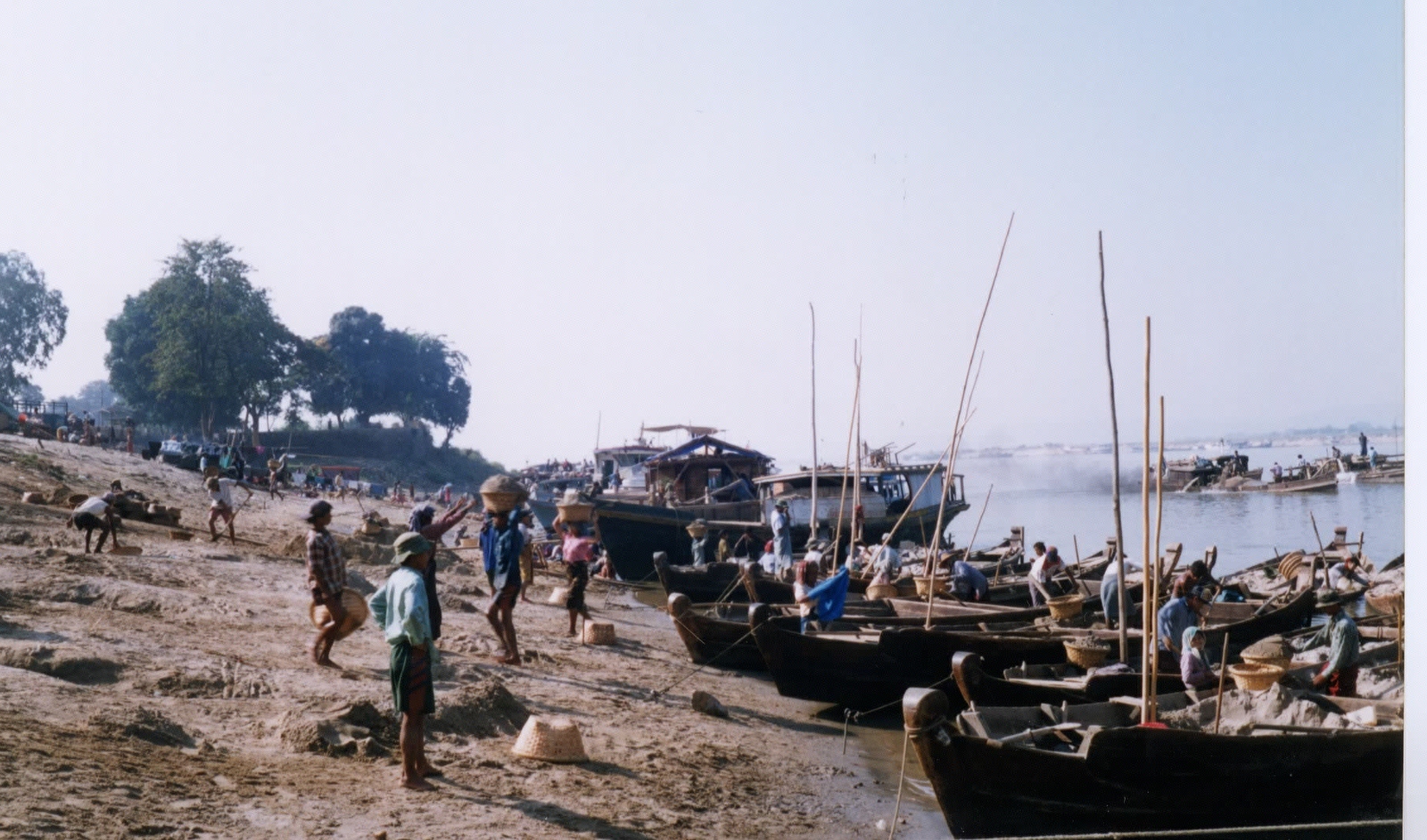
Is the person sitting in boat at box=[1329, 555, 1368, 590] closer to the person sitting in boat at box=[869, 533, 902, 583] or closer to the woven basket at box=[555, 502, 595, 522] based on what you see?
the person sitting in boat at box=[869, 533, 902, 583]

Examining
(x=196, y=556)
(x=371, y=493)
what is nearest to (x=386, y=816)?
(x=196, y=556)

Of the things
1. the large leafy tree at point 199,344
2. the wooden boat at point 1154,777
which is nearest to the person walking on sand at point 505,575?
the wooden boat at point 1154,777

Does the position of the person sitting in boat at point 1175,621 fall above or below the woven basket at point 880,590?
above

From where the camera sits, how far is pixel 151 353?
137 ft

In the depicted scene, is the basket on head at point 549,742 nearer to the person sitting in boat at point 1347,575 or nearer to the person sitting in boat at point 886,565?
the person sitting in boat at point 886,565

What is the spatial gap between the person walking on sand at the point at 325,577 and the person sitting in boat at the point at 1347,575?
12.8 m

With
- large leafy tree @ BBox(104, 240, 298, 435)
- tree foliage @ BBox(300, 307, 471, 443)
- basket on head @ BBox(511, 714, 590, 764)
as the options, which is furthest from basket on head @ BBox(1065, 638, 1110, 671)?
tree foliage @ BBox(300, 307, 471, 443)

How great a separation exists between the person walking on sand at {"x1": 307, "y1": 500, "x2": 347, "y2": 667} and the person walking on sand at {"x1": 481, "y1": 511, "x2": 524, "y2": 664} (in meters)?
1.44

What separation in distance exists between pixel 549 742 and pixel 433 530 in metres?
1.73

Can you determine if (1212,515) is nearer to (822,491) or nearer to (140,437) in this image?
(822,491)

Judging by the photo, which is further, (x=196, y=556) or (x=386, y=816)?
(x=196, y=556)

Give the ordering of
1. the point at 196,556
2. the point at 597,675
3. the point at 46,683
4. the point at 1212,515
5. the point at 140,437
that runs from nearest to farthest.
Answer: the point at 46,683
the point at 597,675
the point at 196,556
the point at 1212,515
the point at 140,437

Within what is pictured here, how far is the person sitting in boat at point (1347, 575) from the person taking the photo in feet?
47.5

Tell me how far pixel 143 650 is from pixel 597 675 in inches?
150
